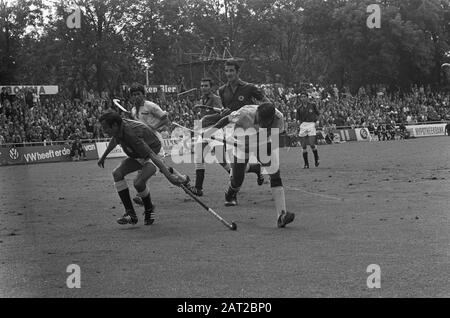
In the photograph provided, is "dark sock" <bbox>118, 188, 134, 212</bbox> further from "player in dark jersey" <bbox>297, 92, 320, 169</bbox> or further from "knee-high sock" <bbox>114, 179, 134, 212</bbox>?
"player in dark jersey" <bbox>297, 92, 320, 169</bbox>

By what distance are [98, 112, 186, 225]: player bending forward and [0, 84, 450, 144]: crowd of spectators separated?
2006 cm

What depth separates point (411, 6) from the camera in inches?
2699

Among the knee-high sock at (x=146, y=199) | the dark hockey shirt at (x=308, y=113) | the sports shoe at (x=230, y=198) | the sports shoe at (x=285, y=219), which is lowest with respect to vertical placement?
the sports shoe at (x=230, y=198)

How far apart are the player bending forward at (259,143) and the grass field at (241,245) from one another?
215 millimetres

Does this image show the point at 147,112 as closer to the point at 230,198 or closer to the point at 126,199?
the point at 230,198

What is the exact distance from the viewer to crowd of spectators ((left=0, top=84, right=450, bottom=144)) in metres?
35.1

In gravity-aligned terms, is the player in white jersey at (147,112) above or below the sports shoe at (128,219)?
above

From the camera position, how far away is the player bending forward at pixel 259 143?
30.9 feet

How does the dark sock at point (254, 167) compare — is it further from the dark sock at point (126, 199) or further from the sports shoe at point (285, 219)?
the sports shoe at point (285, 219)

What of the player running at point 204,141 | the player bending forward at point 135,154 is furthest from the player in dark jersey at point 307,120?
the player bending forward at point 135,154

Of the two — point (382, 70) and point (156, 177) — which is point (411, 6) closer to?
point (382, 70)

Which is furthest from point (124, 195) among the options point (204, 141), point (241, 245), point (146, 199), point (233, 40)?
point (233, 40)

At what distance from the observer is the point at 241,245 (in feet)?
26.1

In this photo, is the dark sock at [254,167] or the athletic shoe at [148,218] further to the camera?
the dark sock at [254,167]
